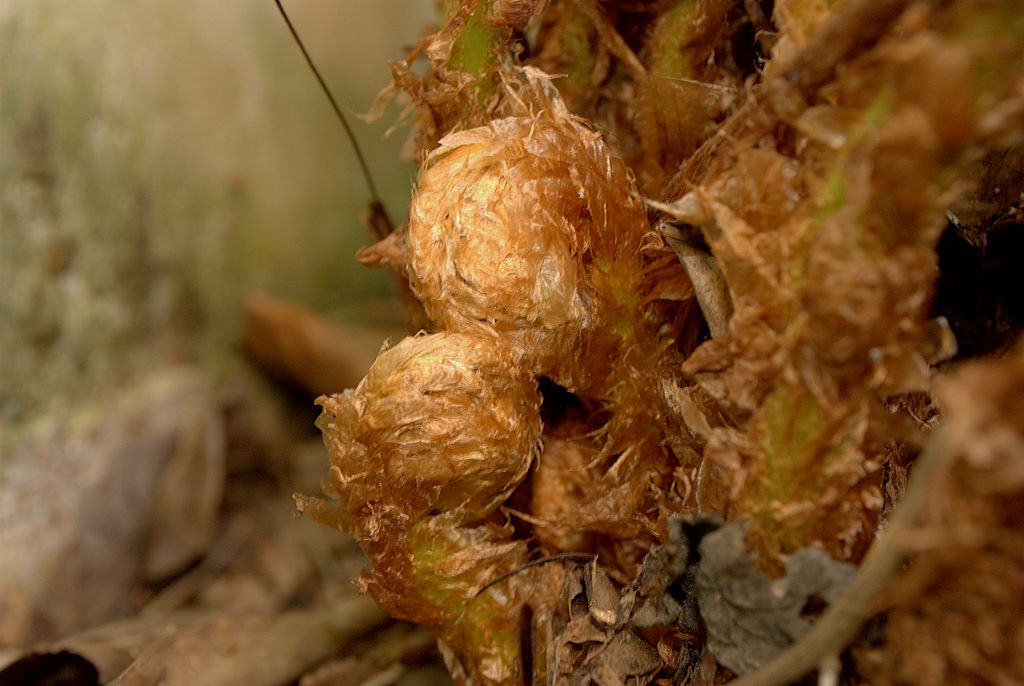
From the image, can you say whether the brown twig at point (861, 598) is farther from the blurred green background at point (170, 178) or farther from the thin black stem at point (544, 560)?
the blurred green background at point (170, 178)

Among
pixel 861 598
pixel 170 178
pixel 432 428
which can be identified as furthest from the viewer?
pixel 170 178

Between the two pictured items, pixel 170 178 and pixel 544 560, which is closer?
pixel 544 560

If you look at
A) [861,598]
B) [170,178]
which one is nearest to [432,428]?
[861,598]

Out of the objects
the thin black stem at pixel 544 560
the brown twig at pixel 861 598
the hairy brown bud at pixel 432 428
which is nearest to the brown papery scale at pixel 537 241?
the hairy brown bud at pixel 432 428

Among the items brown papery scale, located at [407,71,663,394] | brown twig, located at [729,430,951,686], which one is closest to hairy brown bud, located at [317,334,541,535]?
brown papery scale, located at [407,71,663,394]

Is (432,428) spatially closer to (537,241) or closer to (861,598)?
(537,241)

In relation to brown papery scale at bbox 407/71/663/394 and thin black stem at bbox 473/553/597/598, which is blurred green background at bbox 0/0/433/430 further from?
thin black stem at bbox 473/553/597/598
